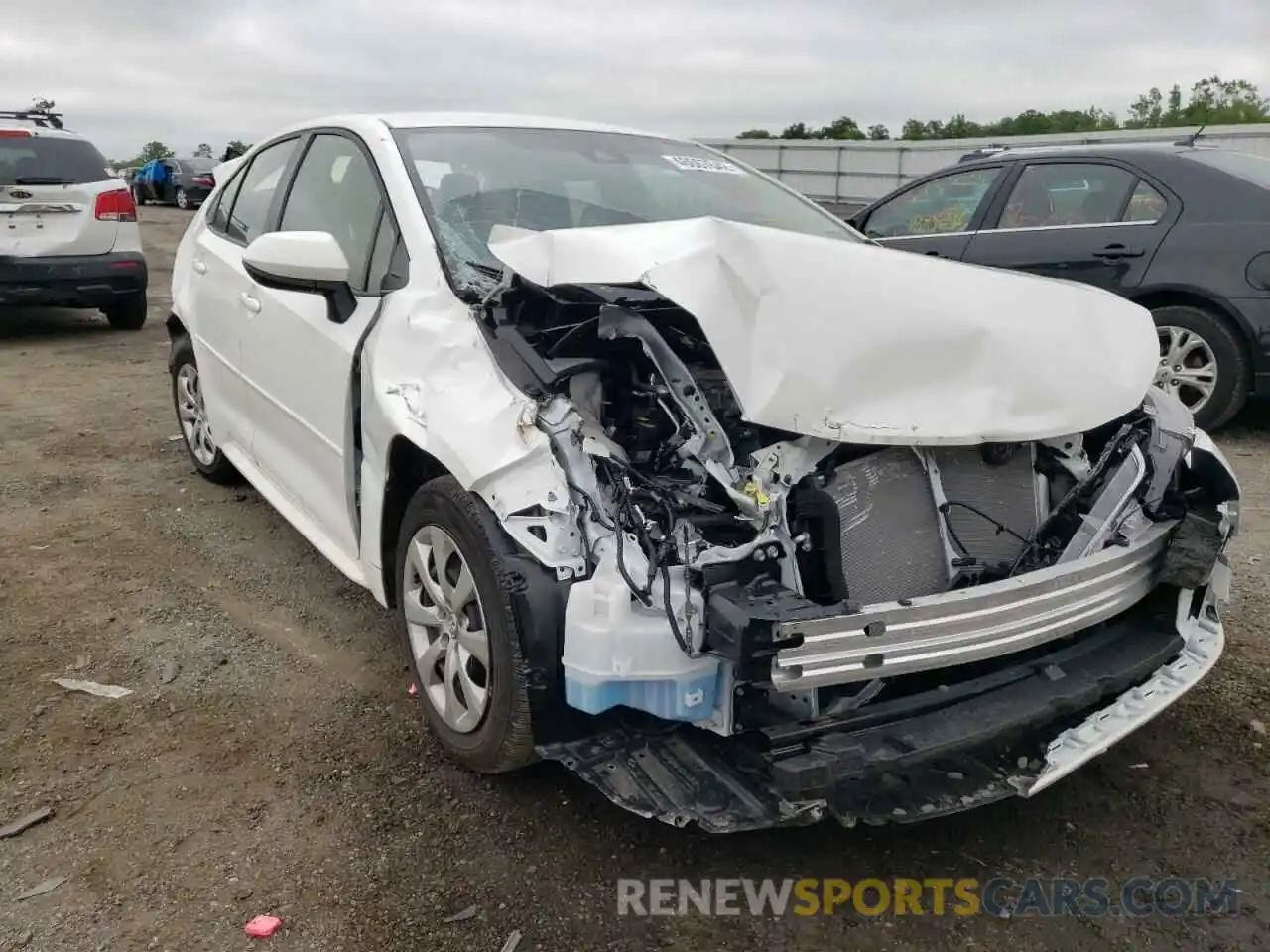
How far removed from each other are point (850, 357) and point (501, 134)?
1.85m

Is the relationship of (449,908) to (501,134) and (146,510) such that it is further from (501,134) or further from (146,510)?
(146,510)

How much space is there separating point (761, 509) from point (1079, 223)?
15.9 feet

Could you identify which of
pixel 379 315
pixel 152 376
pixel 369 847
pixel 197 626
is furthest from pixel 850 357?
pixel 152 376

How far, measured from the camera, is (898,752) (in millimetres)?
2100

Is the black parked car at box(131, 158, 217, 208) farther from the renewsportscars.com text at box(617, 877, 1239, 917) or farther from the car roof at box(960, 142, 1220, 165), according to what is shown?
the renewsportscars.com text at box(617, 877, 1239, 917)

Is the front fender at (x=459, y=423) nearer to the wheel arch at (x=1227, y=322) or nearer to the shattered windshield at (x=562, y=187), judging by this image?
the shattered windshield at (x=562, y=187)

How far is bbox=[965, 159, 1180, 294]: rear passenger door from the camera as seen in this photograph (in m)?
5.75

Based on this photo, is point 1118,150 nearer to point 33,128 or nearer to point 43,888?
point 43,888

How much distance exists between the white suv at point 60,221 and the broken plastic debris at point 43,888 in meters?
7.73

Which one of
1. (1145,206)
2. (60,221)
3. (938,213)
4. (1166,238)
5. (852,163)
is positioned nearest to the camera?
(1166,238)

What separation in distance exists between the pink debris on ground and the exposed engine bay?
845 mm

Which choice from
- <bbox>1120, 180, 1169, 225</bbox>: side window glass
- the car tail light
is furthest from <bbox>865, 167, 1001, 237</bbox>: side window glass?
the car tail light

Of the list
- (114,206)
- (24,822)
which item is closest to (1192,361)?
(24,822)

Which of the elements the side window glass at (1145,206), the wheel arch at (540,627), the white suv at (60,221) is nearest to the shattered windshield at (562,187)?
the wheel arch at (540,627)
